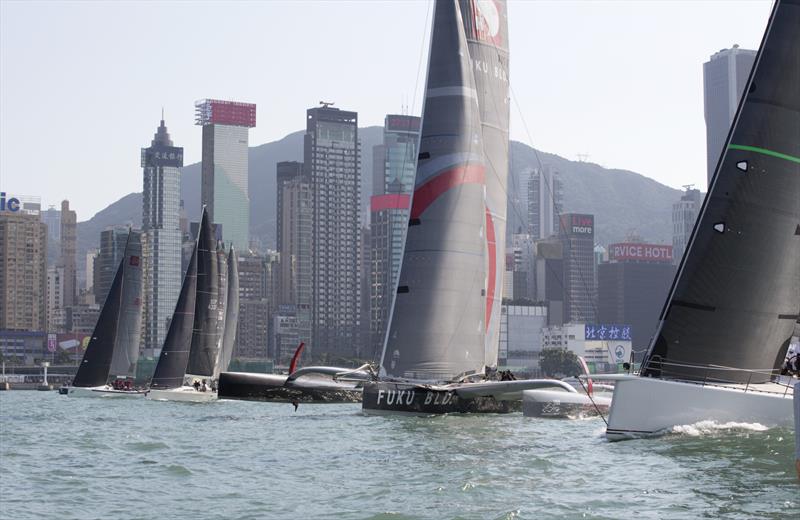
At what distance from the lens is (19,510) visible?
69.9 feet

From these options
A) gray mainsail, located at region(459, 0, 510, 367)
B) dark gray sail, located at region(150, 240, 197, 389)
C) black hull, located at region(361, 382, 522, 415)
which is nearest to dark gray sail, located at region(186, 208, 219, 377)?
dark gray sail, located at region(150, 240, 197, 389)

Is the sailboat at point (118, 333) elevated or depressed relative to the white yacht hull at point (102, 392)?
elevated

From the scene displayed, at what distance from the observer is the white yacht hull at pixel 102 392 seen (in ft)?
270

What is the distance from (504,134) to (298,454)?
25505 mm

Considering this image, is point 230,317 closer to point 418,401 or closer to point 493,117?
point 493,117

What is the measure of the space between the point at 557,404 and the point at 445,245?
259 inches

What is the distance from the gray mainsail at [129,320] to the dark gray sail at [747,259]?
66.3 m

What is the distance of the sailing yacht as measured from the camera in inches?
2879

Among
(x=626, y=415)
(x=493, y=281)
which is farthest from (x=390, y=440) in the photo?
(x=493, y=281)

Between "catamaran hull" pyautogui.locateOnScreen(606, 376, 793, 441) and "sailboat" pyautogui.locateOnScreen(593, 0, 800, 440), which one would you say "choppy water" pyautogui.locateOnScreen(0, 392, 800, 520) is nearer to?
"catamaran hull" pyautogui.locateOnScreen(606, 376, 793, 441)

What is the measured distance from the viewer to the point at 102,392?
8612 centimetres

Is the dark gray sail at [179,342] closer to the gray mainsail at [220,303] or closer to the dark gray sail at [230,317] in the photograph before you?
the gray mainsail at [220,303]

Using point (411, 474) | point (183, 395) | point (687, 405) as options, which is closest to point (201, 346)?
point (183, 395)

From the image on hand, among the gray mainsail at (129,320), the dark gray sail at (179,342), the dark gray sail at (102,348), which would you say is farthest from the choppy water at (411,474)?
the gray mainsail at (129,320)
